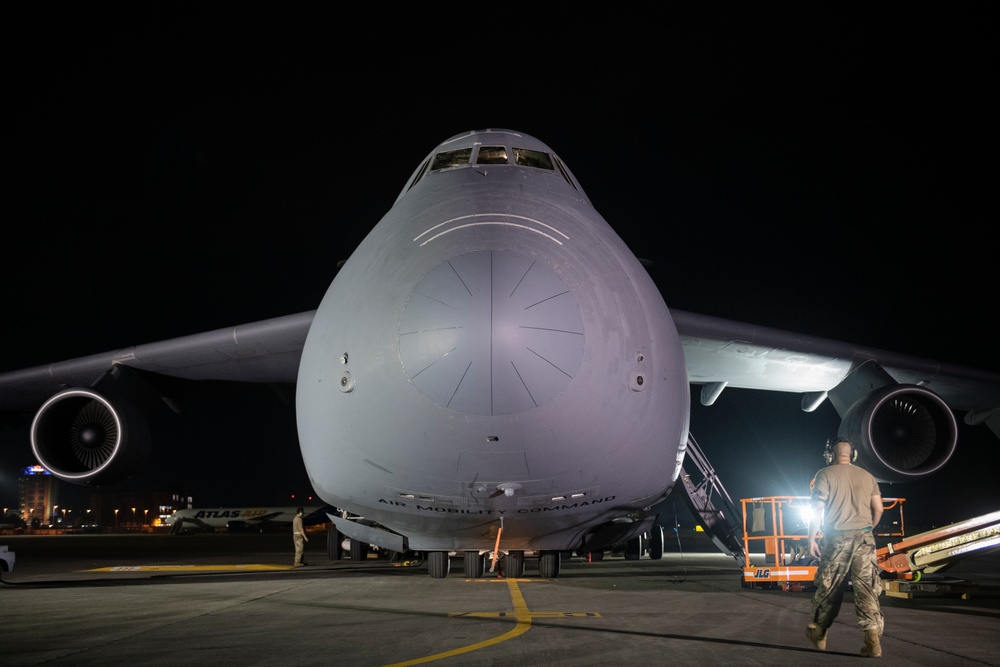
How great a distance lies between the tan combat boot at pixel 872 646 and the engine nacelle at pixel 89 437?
7.85 meters

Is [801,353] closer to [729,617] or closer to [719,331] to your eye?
[719,331]

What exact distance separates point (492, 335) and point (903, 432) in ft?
21.0

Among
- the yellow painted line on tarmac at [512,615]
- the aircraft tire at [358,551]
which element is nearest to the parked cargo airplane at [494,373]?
the yellow painted line on tarmac at [512,615]

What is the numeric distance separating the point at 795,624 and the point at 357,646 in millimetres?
3162

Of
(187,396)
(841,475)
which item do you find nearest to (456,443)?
(841,475)

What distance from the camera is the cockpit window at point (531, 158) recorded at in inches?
327

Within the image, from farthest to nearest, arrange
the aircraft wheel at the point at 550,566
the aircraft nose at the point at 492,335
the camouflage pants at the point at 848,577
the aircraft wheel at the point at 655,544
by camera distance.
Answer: the aircraft wheel at the point at 655,544 < the aircraft wheel at the point at 550,566 < the aircraft nose at the point at 492,335 < the camouflage pants at the point at 848,577

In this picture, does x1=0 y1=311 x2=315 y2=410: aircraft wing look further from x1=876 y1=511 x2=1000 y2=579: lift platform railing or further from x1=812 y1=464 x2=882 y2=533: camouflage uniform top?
x1=876 y1=511 x2=1000 y2=579: lift platform railing

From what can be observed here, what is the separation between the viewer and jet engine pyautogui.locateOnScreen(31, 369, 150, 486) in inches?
382

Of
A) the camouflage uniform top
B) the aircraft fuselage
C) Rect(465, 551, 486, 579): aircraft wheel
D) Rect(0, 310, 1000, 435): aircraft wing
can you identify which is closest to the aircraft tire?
Rect(0, 310, 1000, 435): aircraft wing

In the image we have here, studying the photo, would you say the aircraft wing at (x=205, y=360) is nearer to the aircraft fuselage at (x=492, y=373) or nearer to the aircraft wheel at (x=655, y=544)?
the aircraft fuselage at (x=492, y=373)

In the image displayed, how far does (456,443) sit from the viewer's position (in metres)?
5.99

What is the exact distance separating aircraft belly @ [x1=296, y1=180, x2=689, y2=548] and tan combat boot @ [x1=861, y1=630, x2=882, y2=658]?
2122 millimetres

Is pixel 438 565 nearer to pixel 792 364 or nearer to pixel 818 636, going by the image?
pixel 792 364
